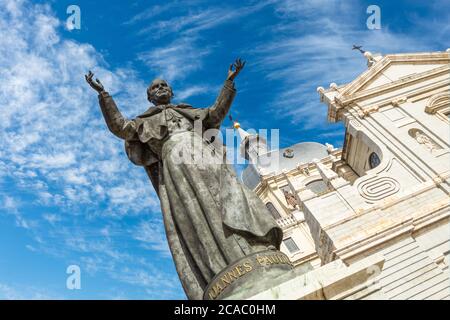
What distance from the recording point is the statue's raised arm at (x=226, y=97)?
5551mm

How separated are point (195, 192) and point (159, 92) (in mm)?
2125

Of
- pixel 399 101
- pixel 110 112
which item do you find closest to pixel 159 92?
pixel 110 112

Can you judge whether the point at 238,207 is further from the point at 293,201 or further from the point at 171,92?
the point at 293,201

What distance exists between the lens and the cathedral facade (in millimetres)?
3680

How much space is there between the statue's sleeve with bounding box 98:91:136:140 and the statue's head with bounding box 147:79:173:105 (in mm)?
734

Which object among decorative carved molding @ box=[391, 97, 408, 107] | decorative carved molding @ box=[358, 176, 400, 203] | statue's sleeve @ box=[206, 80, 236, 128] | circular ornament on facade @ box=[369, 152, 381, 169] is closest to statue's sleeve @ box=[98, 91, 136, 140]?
statue's sleeve @ box=[206, 80, 236, 128]

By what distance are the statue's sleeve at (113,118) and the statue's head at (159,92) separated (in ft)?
2.41

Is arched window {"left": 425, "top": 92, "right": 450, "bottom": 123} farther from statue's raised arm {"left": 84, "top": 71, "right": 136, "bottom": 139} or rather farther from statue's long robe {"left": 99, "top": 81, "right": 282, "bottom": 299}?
statue's raised arm {"left": 84, "top": 71, "right": 136, "bottom": 139}

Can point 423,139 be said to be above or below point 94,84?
above

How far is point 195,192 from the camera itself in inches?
184

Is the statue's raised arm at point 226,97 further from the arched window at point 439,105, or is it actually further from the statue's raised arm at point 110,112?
the arched window at point 439,105

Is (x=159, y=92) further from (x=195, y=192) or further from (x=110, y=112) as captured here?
(x=195, y=192)

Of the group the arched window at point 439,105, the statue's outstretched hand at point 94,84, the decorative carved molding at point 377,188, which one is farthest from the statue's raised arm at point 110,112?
the arched window at point 439,105
